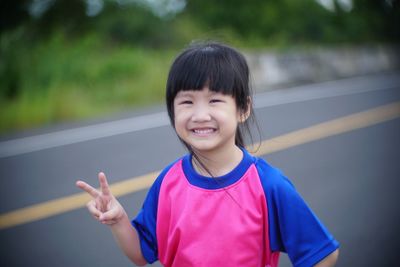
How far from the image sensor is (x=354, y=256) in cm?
331

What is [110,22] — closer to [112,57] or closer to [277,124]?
[112,57]

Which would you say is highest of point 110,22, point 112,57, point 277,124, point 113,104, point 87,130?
point 110,22

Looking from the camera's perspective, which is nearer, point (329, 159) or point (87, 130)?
point (329, 159)

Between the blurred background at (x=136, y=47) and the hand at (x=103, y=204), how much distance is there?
274 centimetres

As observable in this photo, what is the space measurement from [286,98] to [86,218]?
6.98 meters

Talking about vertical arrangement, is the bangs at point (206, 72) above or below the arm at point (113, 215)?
above

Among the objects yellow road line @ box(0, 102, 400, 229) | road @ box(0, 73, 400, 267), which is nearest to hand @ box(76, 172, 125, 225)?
yellow road line @ box(0, 102, 400, 229)

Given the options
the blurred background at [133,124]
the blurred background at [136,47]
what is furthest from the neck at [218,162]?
the blurred background at [136,47]

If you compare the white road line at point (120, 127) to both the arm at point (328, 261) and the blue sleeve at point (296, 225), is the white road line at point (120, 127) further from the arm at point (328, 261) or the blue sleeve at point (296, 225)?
the arm at point (328, 261)

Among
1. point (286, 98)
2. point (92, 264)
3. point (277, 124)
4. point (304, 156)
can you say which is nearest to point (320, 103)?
point (286, 98)

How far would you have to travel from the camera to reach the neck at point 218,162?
1712 mm

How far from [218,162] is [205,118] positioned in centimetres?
19

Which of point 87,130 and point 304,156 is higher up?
point 87,130

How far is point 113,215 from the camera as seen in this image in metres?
1.70
